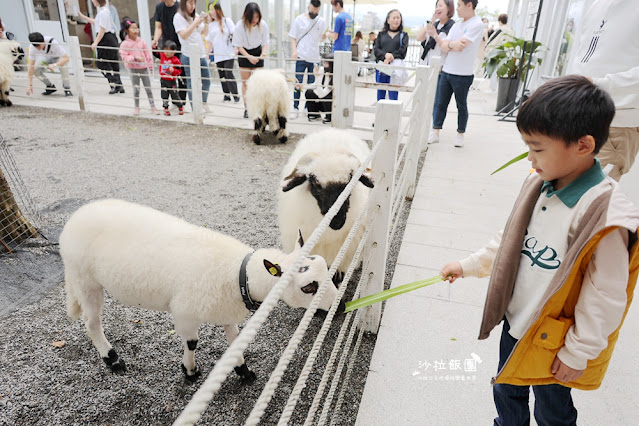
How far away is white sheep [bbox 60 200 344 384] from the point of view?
71.3 inches

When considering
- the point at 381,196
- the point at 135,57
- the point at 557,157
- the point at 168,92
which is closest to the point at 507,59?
the point at 168,92

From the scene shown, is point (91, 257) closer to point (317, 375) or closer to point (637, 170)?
point (317, 375)

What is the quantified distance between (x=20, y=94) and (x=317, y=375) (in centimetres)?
1085

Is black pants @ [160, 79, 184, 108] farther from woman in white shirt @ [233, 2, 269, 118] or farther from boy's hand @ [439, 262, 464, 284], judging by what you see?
boy's hand @ [439, 262, 464, 284]

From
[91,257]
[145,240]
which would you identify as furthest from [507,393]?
[91,257]

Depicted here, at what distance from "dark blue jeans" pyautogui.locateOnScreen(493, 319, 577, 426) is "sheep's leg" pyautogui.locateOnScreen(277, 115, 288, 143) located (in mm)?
5666

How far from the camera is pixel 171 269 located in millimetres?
1907

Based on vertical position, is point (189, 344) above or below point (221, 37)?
below

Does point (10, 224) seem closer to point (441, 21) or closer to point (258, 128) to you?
point (258, 128)

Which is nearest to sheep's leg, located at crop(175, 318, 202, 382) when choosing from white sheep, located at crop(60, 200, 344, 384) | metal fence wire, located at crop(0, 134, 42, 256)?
white sheep, located at crop(60, 200, 344, 384)

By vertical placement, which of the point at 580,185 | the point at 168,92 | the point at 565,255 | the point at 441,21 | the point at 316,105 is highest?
the point at 441,21

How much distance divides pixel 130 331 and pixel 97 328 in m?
0.36

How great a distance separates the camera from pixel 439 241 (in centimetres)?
356

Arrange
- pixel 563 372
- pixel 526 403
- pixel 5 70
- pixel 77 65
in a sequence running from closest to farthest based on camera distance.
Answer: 1. pixel 563 372
2. pixel 526 403
3. pixel 5 70
4. pixel 77 65
